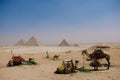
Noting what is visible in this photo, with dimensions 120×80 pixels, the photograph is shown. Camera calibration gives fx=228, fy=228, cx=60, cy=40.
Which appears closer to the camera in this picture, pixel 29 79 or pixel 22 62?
pixel 29 79

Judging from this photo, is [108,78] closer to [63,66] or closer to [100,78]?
[100,78]

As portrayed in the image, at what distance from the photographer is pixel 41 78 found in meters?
14.4

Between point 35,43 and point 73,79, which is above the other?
point 35,43

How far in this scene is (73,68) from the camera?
16.9m

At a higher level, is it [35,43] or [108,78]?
[35,43]

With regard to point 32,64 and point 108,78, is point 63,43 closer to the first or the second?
point 32,64

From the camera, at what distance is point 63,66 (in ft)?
54.6

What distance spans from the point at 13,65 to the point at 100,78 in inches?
414

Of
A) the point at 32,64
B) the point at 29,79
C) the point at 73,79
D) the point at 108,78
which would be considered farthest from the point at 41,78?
the point at 32,64

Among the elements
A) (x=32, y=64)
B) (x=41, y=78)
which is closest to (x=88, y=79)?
(x=41, y=78)

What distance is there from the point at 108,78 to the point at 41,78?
13.7 ft

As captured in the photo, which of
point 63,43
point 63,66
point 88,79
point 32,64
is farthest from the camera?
point 63,43

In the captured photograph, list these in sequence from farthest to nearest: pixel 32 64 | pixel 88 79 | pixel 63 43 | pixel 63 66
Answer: pixel 63 43 < pixel 32 64 < pixel 63 66 < pixel 88 79

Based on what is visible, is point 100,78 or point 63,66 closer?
point 100,78
